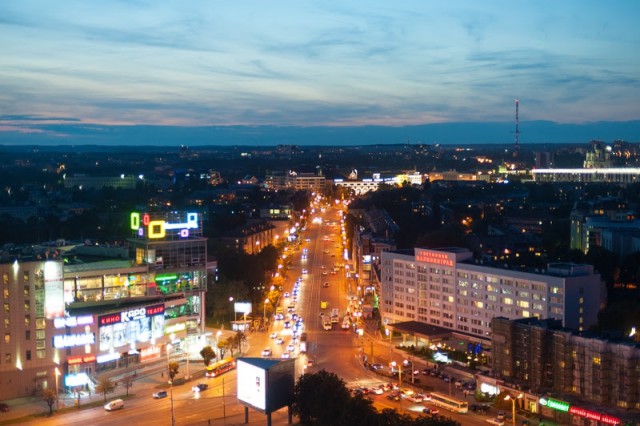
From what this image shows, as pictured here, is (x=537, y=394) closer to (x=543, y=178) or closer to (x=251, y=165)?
(x=543, y=178)

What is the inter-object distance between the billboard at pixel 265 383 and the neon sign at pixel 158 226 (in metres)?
7.85

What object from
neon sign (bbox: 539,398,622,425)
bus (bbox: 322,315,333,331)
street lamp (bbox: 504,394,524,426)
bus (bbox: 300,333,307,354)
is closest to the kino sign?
bus (bbox: 300,333,307,354)

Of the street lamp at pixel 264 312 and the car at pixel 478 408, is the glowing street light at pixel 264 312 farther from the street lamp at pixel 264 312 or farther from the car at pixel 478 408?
the car at pixel 478 408

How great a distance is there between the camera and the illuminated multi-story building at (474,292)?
748 inches

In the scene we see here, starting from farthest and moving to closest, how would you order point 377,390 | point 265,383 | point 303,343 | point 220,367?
point 303,343 → point 220,367 → point 377,390 → point 265,383

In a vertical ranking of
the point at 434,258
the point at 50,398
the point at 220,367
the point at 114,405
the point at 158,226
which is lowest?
the point at 114,405

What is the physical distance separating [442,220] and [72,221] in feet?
67.7

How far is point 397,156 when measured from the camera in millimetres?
148875

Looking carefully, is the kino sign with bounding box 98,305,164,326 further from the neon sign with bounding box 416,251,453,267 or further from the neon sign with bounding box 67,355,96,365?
the neon sign with bounding box 416,251,453,267

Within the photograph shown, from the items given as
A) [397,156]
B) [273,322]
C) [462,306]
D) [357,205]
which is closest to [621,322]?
[462,306]

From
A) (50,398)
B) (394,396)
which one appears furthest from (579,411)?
(50,398)

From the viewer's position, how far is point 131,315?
19.2m

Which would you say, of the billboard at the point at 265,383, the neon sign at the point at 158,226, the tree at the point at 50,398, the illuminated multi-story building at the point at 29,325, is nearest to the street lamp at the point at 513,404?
the billboard at the point at 265,383

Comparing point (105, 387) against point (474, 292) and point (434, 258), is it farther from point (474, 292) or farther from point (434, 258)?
point (434, 258)
